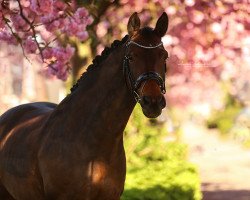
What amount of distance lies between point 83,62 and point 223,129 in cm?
1953

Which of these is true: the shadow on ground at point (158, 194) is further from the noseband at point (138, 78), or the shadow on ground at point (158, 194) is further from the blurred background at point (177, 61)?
the noseband at point (138, 78)

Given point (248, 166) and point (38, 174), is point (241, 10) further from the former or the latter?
point (248, 166)

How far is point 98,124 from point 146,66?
0.76 m

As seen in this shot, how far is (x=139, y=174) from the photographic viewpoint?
37.0 ft

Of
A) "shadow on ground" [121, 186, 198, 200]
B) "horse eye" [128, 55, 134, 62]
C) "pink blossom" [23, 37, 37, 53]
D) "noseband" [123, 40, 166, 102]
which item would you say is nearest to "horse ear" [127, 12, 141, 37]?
"noseband" [123, 40, 166, 102]

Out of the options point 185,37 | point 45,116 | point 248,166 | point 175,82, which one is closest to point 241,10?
point 185,37

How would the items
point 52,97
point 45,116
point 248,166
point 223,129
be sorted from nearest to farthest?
point 45,116, point 248,166, point 223,129, point 52,97

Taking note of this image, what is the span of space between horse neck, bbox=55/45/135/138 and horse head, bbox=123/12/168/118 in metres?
0.17

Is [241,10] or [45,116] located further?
[241,10]

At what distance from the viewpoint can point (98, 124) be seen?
6020 mm

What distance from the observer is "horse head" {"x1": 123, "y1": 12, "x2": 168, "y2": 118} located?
17.6 feet

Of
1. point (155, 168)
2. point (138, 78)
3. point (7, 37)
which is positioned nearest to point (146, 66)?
point (138, 78)

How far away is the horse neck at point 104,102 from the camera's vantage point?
234 inches

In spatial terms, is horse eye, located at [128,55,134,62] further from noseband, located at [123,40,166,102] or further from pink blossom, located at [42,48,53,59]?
pink blossom, located at [42,48,53,59]
